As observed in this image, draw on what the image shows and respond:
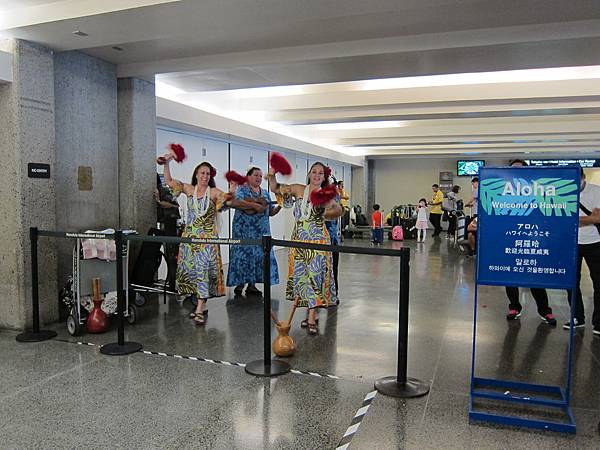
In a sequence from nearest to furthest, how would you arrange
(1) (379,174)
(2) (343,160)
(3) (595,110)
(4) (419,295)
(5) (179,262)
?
(5) (179,262) → (4) (419,295) → (3) (595,110) → (2) (343,160) → (1) (379,174)

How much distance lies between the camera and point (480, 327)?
4.98 m

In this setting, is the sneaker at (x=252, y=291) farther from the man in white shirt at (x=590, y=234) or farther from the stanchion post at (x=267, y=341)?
the man in white shirt at (x=590, y=234)

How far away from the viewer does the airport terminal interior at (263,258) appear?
9.53 ft

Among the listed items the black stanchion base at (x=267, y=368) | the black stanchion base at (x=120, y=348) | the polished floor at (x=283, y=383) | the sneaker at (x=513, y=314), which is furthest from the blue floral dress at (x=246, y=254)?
the sneaker at (x=513, y=314)

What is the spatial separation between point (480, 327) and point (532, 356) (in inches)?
35.1

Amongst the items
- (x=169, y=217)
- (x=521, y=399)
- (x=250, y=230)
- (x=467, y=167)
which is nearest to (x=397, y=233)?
(x=467, y=167)

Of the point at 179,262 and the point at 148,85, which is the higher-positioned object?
the point at 148,85

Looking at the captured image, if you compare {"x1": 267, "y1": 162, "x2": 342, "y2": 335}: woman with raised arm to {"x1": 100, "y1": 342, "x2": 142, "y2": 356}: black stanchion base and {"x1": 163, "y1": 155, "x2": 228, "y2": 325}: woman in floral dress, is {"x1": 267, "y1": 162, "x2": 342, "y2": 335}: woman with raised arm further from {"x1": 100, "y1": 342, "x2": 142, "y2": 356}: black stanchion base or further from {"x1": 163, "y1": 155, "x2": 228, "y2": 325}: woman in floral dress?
{"x1": 100, "y1": 342, "x2": 142, "y2": 356}: black stanchion base

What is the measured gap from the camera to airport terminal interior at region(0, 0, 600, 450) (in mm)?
2906

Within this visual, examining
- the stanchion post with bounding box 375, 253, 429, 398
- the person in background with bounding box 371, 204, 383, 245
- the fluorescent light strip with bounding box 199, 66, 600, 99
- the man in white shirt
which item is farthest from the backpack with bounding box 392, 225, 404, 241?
the stanchion post with bounding box 375, 253, 429, 398

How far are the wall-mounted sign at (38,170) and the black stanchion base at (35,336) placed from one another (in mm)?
1453

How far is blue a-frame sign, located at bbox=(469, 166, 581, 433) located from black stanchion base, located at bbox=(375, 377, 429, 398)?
38 cm

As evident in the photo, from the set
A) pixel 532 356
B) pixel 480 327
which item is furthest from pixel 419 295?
pixel 532 356

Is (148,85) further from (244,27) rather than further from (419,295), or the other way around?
(419,295)
